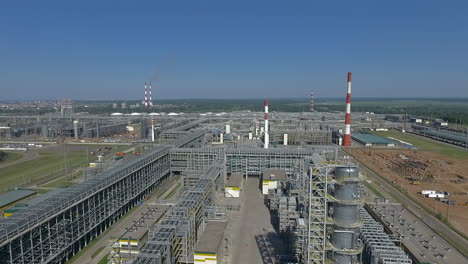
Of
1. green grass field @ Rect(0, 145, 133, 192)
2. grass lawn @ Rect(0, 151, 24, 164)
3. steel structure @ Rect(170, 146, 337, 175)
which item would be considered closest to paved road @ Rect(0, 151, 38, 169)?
grass lawn @ Rect(0, 151, 24, 164)

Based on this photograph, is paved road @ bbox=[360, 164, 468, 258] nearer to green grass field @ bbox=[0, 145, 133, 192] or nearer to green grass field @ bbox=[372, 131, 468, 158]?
green grass field @ bbox=[372, 131, 468, 158]

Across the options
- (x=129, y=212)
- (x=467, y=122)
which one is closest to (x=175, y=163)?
(x=129, y=212)

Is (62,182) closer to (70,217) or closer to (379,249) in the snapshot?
(70,217)

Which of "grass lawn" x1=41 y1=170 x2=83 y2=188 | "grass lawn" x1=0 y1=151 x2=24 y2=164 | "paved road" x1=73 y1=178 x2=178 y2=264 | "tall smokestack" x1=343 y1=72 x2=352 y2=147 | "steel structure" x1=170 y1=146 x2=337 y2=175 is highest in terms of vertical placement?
"tall smokestack" x1=343 y1=72 x2=352 y2=147

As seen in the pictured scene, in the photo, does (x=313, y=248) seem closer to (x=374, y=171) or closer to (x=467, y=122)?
(x=374, y=171)

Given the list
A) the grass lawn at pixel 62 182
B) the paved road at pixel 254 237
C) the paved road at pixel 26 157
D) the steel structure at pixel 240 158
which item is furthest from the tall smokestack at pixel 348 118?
the paved road at pixel 26 157

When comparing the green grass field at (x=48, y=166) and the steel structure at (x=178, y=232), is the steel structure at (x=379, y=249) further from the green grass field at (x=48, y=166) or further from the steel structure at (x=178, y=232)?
the green grass field at (x=48, y=166)
